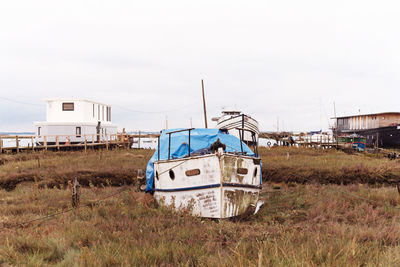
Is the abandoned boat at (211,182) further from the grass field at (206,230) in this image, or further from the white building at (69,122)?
the white building at (69,122)

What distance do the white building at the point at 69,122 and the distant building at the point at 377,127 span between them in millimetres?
34659

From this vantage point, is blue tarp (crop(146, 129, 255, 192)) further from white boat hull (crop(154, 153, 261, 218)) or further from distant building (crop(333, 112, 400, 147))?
distant building (crop(333, 112, 400, 147))

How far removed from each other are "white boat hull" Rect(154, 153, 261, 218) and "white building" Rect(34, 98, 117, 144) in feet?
84.5

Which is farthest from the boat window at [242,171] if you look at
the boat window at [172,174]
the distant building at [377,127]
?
the distant building at [377,127]

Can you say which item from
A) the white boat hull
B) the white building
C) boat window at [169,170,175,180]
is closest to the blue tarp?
boat window at [169,170,175,180]

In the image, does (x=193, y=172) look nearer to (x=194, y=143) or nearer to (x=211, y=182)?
(x=211, y=182)

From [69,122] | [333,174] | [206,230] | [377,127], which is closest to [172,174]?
[206,230]

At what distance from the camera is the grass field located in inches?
177

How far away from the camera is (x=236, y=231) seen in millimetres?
6324

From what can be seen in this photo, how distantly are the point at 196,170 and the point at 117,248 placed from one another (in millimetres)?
3679

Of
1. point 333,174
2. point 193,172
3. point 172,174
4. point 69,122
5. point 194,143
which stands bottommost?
point 333,174

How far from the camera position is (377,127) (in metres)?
42.3

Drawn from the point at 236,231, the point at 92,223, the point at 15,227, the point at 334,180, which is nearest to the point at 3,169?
the point at 15,227

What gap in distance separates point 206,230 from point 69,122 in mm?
31257
